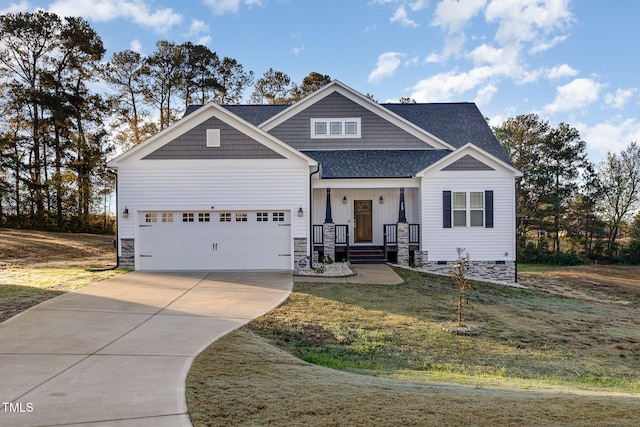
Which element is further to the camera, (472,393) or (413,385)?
(413,385)

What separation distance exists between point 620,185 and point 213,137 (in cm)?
3024

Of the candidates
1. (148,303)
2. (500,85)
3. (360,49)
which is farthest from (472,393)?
(500,85)

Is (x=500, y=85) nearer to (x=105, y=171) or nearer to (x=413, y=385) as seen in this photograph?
(x=413, y=385)

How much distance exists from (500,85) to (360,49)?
815cm

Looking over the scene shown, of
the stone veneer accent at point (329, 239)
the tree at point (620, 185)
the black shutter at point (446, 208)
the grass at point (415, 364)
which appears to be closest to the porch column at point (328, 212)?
the stone veneer accent at point (329, 239)

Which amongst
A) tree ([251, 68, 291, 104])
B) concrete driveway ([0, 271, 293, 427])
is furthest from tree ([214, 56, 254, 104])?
concrete driveway ([0, 271, 293, 427])

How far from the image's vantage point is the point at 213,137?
47.5 ft

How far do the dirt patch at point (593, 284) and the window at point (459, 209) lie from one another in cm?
405

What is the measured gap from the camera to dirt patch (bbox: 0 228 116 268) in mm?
17188

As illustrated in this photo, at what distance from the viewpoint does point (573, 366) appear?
23.3 ft

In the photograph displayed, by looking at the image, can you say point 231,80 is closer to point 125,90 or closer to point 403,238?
point 125,90

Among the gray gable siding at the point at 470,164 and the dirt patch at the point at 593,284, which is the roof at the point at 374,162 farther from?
the dirt patch at the point at 593,284

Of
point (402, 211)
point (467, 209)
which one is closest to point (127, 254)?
point (402, 211)

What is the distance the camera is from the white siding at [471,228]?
16.3 meters
